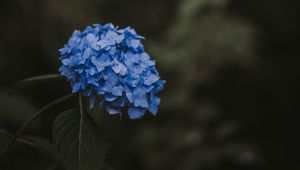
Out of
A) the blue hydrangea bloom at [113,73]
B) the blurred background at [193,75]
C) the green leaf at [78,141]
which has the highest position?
the blurred background at [193,75]

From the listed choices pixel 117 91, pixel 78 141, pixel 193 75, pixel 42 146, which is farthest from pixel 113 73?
pixel 193 75

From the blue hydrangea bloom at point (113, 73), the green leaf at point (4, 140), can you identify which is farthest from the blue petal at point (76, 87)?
the green leaf at point (4, 140)

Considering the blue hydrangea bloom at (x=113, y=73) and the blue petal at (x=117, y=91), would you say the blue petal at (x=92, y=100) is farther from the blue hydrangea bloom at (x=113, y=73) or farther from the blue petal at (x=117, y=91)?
the blue petal at (x=117, y=91)

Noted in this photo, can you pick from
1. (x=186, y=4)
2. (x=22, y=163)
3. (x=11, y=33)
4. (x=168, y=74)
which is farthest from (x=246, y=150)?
(x=11, y=33)

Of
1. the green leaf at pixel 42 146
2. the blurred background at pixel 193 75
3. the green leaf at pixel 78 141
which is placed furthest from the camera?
the blurred background at pixel 193 75

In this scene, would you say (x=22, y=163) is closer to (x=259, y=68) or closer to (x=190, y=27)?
(x=190, y=27)

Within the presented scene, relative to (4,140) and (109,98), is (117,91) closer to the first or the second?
(109,98)
